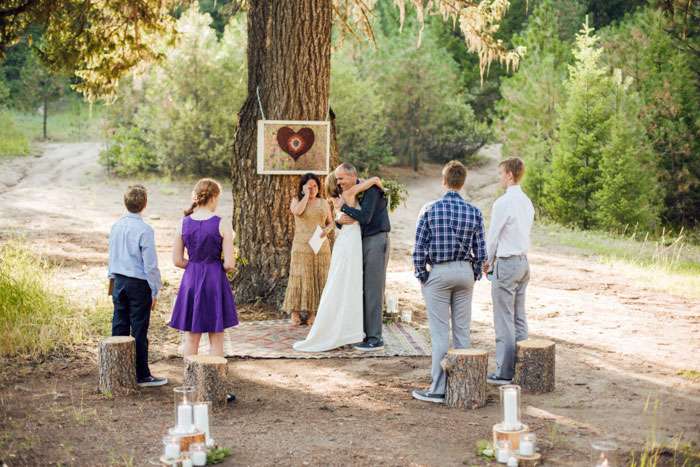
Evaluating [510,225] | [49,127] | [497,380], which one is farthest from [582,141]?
[49,127]

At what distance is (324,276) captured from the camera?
8234mm

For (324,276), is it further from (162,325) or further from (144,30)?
(144,30)

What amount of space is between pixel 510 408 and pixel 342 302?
3003 mm

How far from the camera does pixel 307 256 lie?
8.17 metres

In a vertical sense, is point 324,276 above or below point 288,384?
above

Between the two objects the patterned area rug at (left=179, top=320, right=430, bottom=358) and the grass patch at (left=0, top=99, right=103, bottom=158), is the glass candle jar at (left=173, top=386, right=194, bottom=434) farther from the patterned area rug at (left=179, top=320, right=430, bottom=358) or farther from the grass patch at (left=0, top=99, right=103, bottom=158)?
the grass patch at (left=0, top=99, right=103, bottom=158)

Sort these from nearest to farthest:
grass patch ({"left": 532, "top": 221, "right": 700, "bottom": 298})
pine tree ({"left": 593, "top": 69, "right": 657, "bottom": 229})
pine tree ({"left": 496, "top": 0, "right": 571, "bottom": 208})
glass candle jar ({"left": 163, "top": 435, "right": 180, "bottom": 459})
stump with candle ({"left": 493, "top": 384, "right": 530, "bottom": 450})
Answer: glass candle jar ({"left": 163, "top": 435, "right": 180, "bottom": 459}) → stump with candle ({"left": 493, "top": 384, "right": 530, "bottom": 450}) → grass patch ({"left": 532, "top": 221, "right": 700, "bottom": 298}) → pine tree ({"left": 593, "top": 69, "right": 657, "bottom": 229}) → pine tree ({"left": 496, "top": 0, "right": 571, "bottom": 208})

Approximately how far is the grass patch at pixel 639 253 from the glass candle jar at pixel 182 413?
330 inches

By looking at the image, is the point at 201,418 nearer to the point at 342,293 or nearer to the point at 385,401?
the point at 385,401

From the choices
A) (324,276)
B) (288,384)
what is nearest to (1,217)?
(324,276)

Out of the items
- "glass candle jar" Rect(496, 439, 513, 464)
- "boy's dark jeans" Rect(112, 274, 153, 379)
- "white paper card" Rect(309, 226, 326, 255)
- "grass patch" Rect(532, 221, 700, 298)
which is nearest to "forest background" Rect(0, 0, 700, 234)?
"grass patch" Rect(532, 221, 700, 298)

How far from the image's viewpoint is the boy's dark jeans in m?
5.96

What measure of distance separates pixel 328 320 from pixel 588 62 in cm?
1281

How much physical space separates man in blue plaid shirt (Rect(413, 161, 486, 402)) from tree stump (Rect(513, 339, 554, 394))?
669mm
